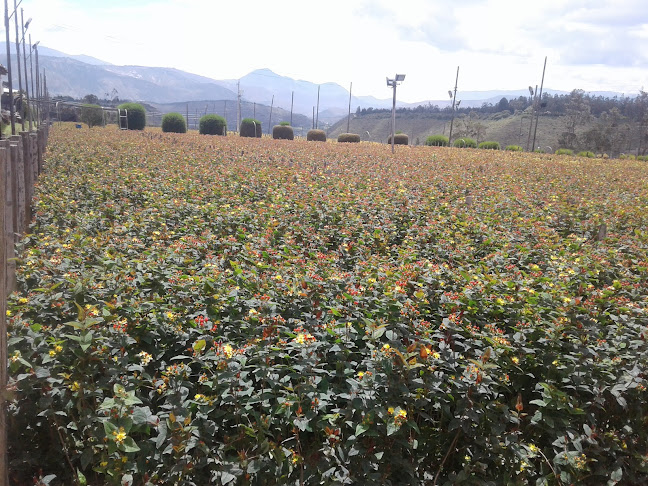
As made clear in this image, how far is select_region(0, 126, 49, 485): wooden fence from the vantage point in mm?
A: 1733

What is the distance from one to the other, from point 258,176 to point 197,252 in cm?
556

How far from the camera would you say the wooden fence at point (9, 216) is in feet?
5.68

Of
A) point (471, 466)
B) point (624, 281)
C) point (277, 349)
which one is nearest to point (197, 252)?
point (277, 349)

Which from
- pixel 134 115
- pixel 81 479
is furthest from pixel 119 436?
pixel 134 115

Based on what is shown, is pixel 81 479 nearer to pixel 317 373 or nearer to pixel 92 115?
pixel 317 373

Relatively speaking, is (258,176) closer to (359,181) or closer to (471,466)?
(359,181)

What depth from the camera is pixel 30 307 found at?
106 inches

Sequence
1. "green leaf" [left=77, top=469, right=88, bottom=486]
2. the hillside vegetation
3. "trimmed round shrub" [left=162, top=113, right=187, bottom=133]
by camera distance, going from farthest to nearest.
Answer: the hillside vegetation, "trimmed round shrub" [left=162, top=113, right=187, bottom=133], "green leaf" [left=77, top=469, right=88, bottom=486]

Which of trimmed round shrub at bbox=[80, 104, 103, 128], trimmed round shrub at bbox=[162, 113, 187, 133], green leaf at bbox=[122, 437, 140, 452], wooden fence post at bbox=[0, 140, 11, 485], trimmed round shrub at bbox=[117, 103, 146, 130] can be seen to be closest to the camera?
wooden fence post at bbox=[0, 140, 11, 485]

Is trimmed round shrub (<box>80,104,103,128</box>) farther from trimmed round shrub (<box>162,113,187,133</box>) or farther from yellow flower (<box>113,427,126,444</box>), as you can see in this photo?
yellow flower (<box>113,427,126,444</box>)

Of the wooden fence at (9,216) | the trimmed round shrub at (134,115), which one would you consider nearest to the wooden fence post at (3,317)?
the wooden fence at (9,216)

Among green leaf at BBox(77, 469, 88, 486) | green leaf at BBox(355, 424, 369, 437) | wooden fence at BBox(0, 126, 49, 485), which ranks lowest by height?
green leaf at BBox(77, 469, 88, 486)

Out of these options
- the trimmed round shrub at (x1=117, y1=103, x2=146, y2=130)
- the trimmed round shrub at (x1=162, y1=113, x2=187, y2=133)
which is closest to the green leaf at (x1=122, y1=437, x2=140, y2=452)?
the trimmed round shrub at (x1=162, y1=113, x2=187, y2=133)

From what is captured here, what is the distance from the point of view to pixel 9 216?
4531 mm
